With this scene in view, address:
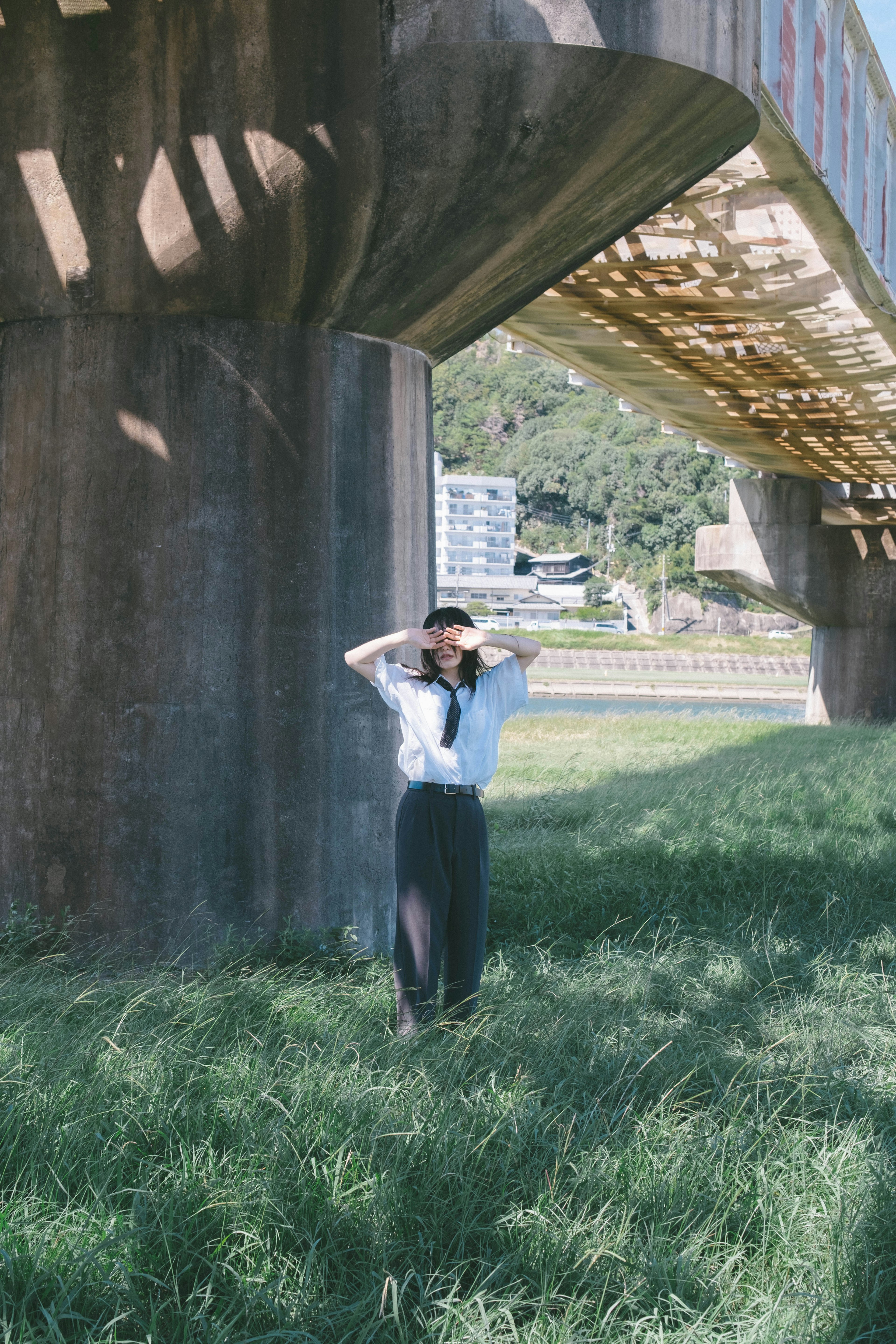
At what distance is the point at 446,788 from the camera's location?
13.2ft

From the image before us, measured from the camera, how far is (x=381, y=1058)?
12.2 feet

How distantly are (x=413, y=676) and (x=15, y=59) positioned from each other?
3.23 metres

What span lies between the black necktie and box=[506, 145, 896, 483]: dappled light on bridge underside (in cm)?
499

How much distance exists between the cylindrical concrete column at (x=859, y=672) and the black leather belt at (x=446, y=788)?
21.7 meters

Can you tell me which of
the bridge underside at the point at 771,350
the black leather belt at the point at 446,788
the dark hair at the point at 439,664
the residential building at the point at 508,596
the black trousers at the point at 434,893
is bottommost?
the residential building at the point at 508,596

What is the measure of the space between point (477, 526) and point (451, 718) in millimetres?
122514

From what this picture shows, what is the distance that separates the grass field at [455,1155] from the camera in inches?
98.1

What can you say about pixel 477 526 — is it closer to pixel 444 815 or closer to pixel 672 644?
pixel 672 644

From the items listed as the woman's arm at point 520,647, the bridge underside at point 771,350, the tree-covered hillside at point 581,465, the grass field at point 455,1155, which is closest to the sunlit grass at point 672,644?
the tree-covered hillside at point 581,465

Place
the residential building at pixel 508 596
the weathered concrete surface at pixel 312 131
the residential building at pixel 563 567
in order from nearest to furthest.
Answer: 1. the weathered concrete surface at pixel 312 131
2. the residential building at pixel 508 596
3. the residential building at pixel 563 567

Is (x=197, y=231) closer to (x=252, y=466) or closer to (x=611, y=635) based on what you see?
(x=252, y=466)

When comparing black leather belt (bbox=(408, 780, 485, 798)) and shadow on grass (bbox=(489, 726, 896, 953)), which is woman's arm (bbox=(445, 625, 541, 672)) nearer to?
black leather belt (bbox=(408, 780, 485, 798))

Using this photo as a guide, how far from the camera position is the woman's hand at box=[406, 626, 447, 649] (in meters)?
4.07

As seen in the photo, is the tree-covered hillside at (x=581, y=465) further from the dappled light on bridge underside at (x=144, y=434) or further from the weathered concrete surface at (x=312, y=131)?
the dappled light on bridge underside at (x=144, y=434)
